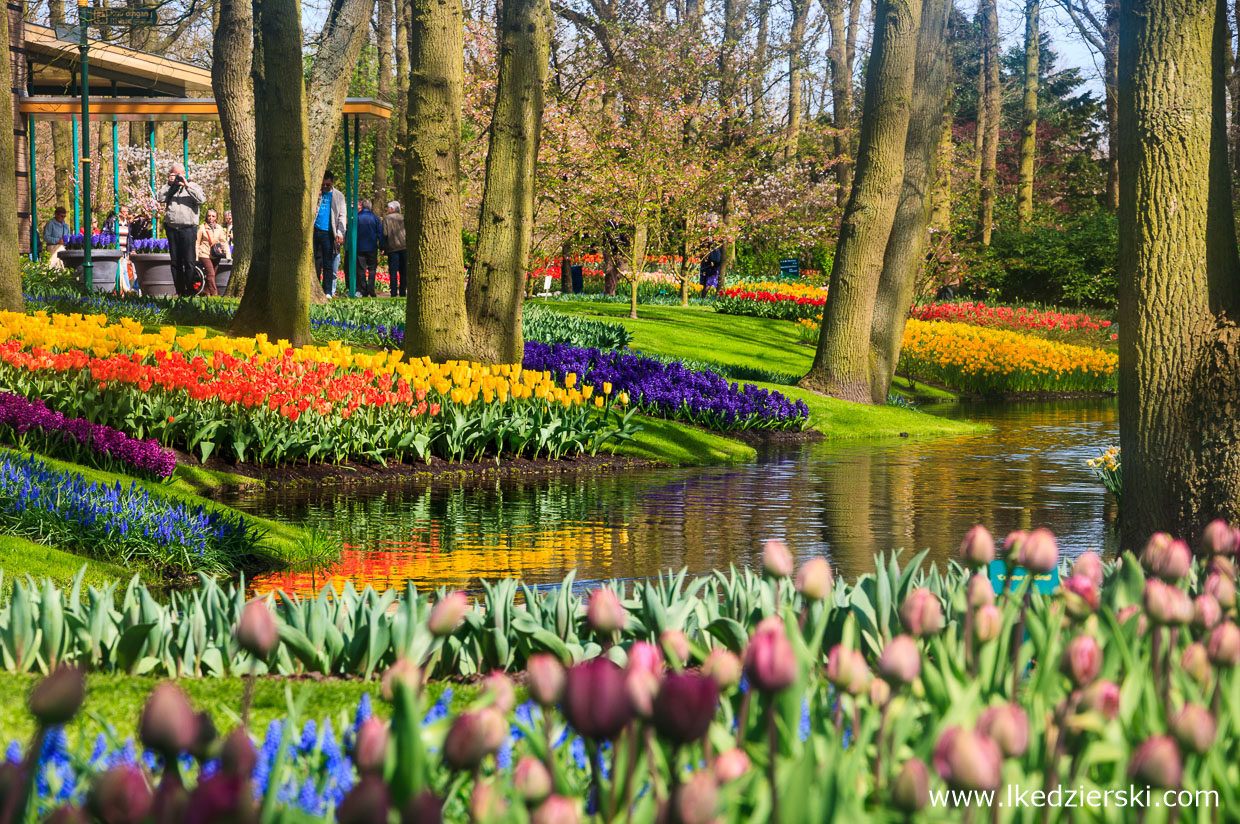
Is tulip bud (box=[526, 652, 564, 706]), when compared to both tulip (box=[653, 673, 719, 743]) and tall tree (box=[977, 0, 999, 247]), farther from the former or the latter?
tall tree (box=[977, 0, 999, 247])

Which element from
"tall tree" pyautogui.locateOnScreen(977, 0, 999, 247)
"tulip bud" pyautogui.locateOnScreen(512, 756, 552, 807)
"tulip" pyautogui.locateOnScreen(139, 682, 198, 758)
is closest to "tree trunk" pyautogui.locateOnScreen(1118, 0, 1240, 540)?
"tulip bud" pyautogui.locateOnScreen(512, 756, 552, 807)

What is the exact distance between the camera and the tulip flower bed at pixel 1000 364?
22.2 m

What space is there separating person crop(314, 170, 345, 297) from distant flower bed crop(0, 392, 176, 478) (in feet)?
47.2

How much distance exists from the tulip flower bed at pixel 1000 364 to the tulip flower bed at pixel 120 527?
655 inches

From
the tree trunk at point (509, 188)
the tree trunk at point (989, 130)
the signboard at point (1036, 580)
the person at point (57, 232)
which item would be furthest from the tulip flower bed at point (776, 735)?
the tree trunk at point (989, 130)

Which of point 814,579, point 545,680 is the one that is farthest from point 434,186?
point 545,680

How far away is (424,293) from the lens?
1191cm

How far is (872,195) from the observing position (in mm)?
14836

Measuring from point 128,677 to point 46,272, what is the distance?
1918 centimetres

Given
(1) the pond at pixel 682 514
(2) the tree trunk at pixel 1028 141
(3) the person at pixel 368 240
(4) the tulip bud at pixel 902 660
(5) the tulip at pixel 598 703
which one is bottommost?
(1) the pond at pixel 682 514

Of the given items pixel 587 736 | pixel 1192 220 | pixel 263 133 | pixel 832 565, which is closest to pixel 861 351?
pixel 263 133

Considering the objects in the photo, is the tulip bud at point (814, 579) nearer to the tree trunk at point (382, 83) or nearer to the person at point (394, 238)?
the person at point (394, 238)

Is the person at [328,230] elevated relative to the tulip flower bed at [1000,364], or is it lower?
elevated

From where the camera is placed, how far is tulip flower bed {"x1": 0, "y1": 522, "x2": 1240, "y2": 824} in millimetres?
→ 1476
